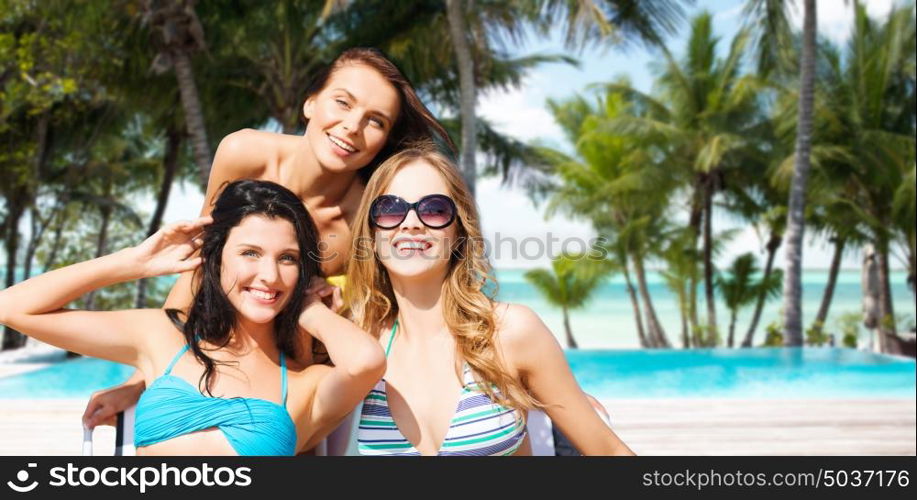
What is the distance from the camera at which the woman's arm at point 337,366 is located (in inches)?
75.7

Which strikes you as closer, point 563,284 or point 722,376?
point 722,376

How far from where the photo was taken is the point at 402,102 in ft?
8.38

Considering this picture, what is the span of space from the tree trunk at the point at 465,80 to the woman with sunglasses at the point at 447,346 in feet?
33.6

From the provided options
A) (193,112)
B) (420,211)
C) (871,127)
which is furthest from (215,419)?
(871,127)

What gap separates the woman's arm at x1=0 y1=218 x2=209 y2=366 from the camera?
207 cm

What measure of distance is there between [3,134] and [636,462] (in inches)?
663

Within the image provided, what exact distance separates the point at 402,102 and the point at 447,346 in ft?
2.67

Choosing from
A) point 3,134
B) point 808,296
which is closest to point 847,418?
point 3,134

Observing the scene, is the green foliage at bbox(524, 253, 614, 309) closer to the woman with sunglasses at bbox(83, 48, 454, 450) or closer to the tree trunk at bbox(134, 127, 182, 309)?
the tree trunk at bbox(134, 127, 182, 309)

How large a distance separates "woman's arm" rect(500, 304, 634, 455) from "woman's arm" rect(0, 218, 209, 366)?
81 cm

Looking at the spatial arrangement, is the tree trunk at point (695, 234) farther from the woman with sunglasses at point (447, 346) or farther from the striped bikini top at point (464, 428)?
the striped bikini top at point (464, 428)

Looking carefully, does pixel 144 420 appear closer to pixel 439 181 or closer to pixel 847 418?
pixel 439 181

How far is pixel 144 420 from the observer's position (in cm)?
204

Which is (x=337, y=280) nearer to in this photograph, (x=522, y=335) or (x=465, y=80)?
(x=522, y=335)
